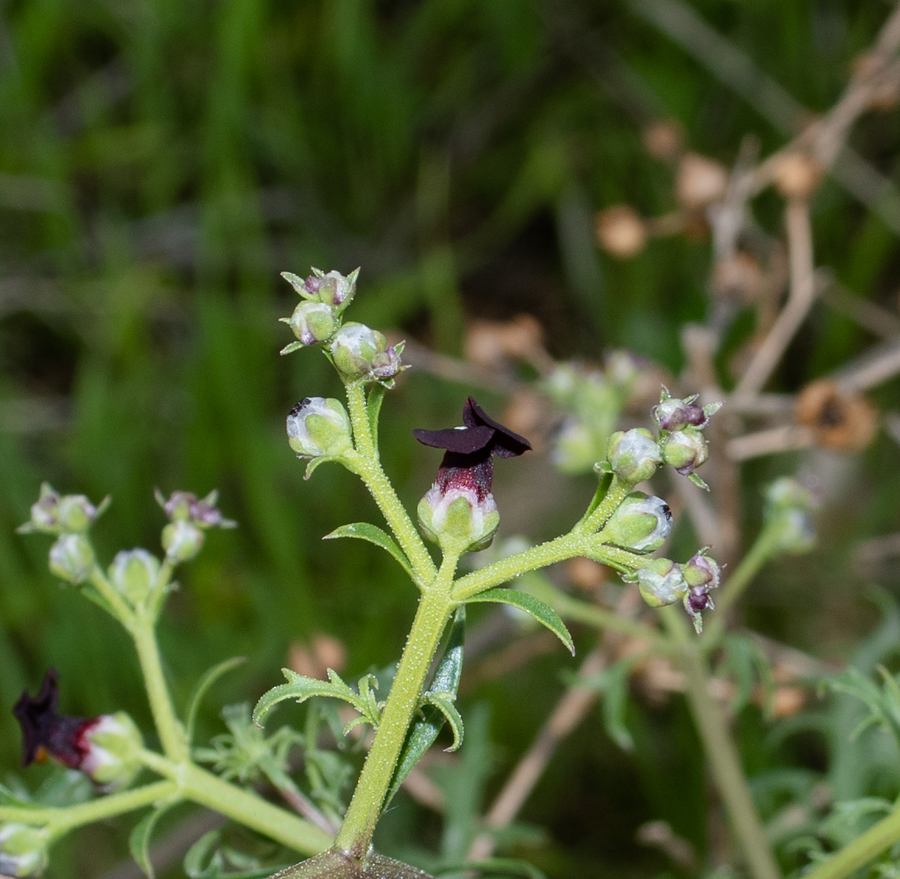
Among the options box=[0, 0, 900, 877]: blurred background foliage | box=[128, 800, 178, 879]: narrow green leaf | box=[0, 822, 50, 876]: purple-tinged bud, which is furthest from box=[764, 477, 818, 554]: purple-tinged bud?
box=[0, 0, 900, 877]: blurred background foliage

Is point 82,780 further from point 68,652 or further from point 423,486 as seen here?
point 423,486

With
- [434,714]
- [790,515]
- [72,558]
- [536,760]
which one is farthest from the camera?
[536,760]

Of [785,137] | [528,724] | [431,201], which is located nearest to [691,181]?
[528,724]

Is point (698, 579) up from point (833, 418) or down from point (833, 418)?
down

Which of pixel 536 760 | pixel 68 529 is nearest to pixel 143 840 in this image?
pixel 68 529

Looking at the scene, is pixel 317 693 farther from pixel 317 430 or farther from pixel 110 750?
pixel 110 750

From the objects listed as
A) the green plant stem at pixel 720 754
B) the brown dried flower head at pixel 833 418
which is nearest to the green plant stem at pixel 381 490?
the green plant stem at pixel 720 754

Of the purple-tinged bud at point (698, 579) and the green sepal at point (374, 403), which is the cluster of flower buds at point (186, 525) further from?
the purple-tinged bud at point (698, 579)
